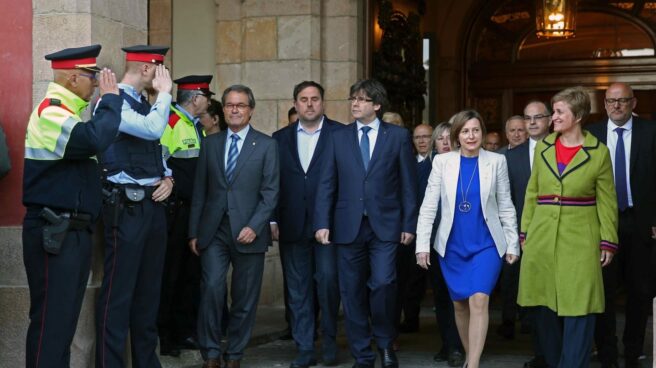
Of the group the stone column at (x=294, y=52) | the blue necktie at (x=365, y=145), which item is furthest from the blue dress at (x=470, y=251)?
the stone column at (x=294, y=52)

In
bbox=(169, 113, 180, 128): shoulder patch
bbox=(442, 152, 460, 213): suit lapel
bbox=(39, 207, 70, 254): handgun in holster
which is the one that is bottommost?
bbox=(39, 207, 70, 254): handgun in holster

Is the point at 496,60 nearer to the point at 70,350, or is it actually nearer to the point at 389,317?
the point at 389,317

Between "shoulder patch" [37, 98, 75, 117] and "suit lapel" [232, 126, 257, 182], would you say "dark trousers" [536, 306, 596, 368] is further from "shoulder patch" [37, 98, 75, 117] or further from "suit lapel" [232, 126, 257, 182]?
"shoulder patch" [37, 98, 75, 117]

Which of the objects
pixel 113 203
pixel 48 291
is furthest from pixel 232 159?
pixel 48 291

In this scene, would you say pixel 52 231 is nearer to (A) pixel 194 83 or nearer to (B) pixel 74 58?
(B) pixel 74 58

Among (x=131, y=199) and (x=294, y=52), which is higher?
(x=294, y=52)

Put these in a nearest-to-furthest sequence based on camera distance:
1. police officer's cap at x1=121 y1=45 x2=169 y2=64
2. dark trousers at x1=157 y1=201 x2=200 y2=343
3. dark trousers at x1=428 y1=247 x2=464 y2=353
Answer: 1. police officer's cap at x1=121 y1=45 x2=169 y2=64
2. dark trousers at x1=157 y1=201 x2=200 y2=343
3. dark trousers at x1=428 y1=247 x2=464 y2=353

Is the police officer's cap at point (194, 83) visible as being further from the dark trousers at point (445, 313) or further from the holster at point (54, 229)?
the holster at point (54, 229)

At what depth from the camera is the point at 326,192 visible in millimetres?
9703

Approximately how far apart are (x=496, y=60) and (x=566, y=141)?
9066 mm

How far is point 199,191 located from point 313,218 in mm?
936

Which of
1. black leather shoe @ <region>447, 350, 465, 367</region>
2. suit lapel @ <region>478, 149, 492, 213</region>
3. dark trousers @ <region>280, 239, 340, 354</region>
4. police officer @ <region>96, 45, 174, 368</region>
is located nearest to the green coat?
suit lapel @ <region>478, 149, 492, 213</region>

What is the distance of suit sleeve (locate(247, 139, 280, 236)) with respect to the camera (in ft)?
30.3

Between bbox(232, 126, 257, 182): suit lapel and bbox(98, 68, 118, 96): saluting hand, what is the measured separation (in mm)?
1769
